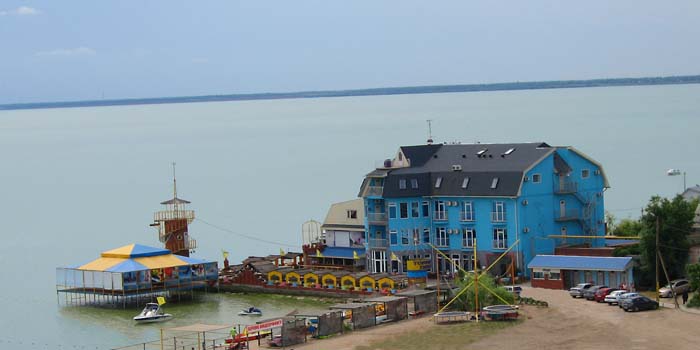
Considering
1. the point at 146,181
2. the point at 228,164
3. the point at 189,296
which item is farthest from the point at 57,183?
the point at 189,296

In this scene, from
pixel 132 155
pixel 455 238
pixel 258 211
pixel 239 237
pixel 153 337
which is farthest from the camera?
pixel 132 155

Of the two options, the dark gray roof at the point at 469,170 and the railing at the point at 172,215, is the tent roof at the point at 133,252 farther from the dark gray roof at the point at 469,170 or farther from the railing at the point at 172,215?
the dark gray roof at the point at 469,170

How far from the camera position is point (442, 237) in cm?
5634

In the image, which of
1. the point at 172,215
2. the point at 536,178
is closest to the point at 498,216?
the point at 536,178

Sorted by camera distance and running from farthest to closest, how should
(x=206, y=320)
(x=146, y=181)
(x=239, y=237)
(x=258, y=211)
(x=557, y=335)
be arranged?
(x=146, y=181)
(x=258, y=211)
(x=239, y=237)
(x=206, y=320)
(x=557, y=335)

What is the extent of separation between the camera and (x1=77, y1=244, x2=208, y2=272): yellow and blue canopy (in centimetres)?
5675

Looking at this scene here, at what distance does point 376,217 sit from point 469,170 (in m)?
4.67

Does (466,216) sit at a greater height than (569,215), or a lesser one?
greater

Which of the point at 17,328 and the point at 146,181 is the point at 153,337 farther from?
the point at 146,181

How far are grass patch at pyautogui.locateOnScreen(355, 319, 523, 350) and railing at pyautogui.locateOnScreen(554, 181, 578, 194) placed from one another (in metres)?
13.9

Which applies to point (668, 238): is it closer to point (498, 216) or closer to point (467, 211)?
point (498, 216)

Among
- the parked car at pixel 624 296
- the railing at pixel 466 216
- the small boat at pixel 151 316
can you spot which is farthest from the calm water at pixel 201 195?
the parked car at pixel 624 296

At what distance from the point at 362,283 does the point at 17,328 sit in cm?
1464

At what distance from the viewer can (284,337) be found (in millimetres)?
40625
